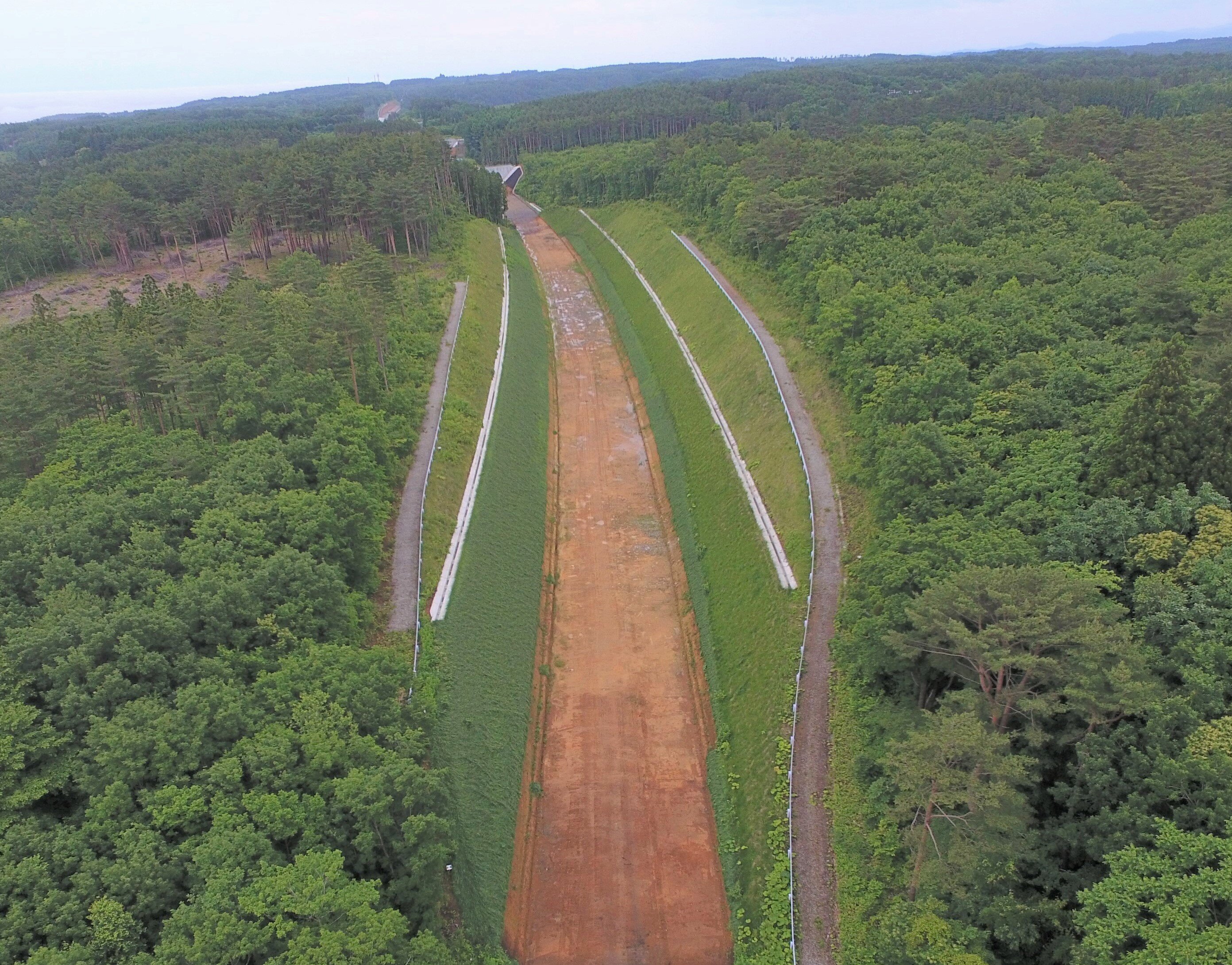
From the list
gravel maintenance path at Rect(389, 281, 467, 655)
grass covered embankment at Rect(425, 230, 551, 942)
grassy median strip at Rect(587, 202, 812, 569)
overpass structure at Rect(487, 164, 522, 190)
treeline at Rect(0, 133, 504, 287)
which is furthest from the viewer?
overpass structure at Rect(487, 164, 522, 190)

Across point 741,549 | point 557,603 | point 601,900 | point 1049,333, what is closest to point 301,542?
point 557,603

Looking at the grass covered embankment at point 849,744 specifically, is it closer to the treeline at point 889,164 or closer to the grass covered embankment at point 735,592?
the grass covered embankment at point 735,592

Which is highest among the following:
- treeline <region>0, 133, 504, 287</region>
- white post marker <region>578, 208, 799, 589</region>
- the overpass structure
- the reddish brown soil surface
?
the overpass structure

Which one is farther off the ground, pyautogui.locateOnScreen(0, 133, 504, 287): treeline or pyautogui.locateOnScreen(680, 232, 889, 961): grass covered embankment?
pyautogui.locateOnScreen(0, 133, 504, 287): treeline

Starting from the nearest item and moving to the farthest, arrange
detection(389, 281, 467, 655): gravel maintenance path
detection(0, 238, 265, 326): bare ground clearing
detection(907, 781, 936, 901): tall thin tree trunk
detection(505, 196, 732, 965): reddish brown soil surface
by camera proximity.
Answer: detection(907, 781, 936, 901): tall thin tree trunk
detection(505, 196, 732, 965): reddish brown soil surface
detection(389, 281, 467, 655): gravel maintenance path
detection(0, 238, 265, 326): bare ground clearing

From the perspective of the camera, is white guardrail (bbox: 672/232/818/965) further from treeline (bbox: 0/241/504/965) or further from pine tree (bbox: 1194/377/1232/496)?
Answer: pine tree (bbox: 1194/377/1232/496)

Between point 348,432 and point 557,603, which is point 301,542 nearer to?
point 348,432

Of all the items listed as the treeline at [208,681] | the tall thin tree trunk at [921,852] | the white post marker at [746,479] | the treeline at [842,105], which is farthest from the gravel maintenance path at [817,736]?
the treeline at [842,105]

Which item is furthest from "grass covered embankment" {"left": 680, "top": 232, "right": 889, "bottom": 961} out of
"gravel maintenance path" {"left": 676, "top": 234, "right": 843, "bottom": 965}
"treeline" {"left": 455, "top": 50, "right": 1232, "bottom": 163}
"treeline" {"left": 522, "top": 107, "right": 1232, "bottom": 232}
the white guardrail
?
"treeline" {"left": 455, "top": 50, "right": 1232, "bottom": 163}
